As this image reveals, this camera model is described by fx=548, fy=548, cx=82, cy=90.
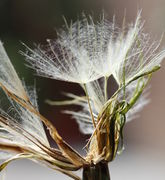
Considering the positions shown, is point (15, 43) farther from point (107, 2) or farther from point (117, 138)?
point (117, 138)

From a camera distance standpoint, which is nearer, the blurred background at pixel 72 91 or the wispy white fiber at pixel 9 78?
the wispy white fiber at pixel 9 78

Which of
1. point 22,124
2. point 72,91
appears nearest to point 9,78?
point 22,124

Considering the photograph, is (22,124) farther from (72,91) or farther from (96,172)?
(72,91)

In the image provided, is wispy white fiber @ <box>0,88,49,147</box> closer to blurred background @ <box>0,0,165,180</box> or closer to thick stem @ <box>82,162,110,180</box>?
thick stem @ <box>82,162,110,180</box>

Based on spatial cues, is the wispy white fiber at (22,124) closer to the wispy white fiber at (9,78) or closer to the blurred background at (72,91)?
the wispy white fiber at (9,78)

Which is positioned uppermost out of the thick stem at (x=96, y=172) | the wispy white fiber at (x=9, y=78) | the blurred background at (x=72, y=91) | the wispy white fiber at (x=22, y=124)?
the wispy white fiber at (x=9, y=78)

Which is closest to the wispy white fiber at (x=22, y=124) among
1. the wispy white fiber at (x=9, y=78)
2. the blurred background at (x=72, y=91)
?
the wispy white fiber at (x=9, y=78)

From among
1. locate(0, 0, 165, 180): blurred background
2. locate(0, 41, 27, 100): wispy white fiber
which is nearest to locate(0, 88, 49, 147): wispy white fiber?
locate(0, 41, 27, 100): wispy white fiber
